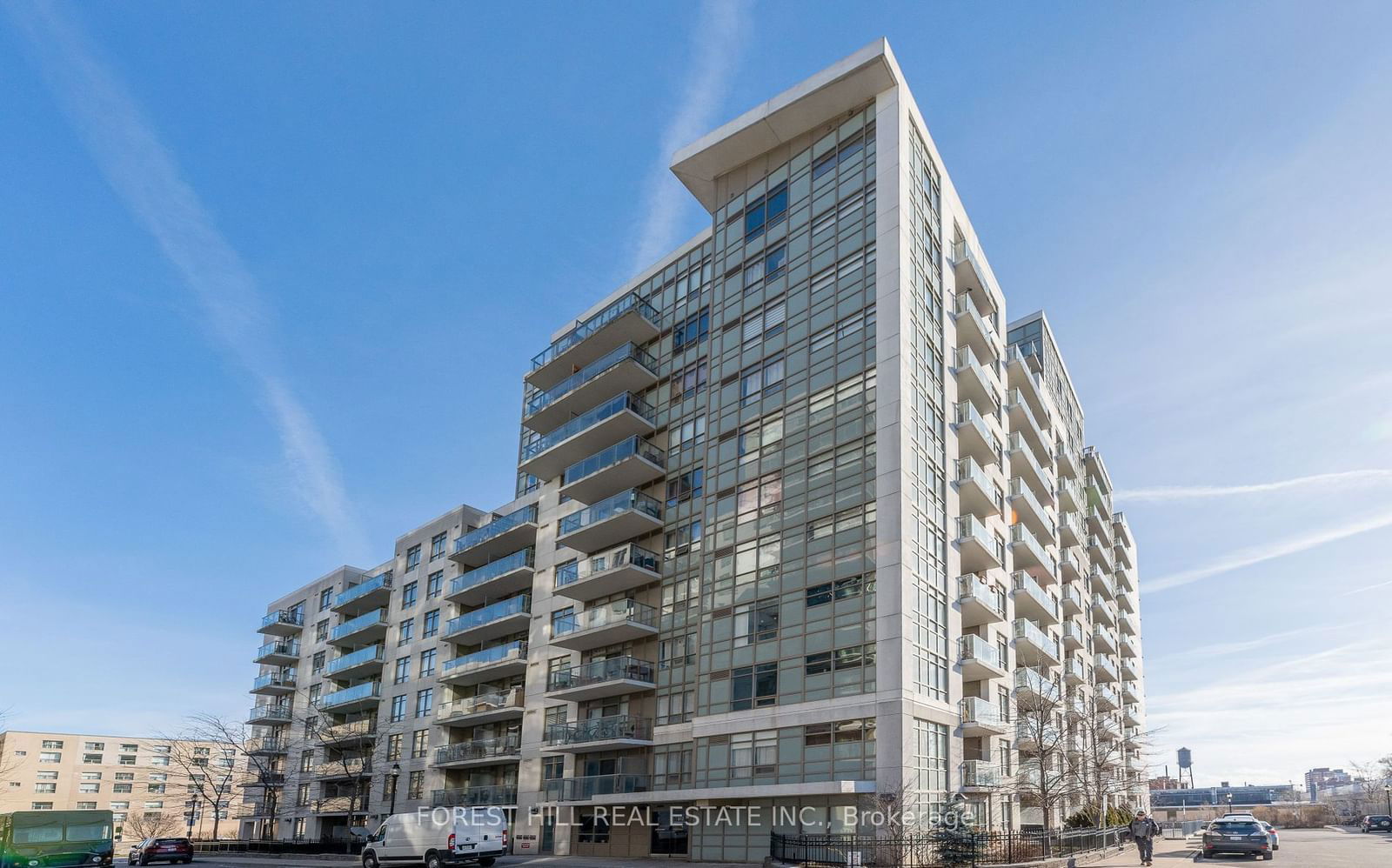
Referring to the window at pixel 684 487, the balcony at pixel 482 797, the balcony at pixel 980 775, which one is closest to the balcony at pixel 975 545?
the balcony at pixel 980 775

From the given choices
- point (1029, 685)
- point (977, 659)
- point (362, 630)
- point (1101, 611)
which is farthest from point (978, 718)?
point (362, 630)

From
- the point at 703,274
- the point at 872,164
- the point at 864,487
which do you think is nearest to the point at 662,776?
the point at 864,487

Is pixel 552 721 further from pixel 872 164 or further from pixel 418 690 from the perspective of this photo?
pixel 872 164

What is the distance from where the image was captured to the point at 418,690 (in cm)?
6175

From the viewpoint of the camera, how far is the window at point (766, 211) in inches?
1788

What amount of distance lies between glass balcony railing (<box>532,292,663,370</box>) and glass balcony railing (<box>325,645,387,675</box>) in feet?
77.8

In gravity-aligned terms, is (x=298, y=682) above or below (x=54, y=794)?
above

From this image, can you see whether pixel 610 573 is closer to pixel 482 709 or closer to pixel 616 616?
pixel 616 616

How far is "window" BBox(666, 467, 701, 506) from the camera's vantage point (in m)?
45.2

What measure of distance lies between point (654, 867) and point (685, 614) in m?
11.7

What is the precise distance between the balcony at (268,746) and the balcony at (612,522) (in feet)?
133

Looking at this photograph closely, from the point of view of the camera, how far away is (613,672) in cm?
4375

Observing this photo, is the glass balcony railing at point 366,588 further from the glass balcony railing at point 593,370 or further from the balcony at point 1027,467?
the balcony at point 1027,467

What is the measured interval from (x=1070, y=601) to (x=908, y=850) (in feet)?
123
